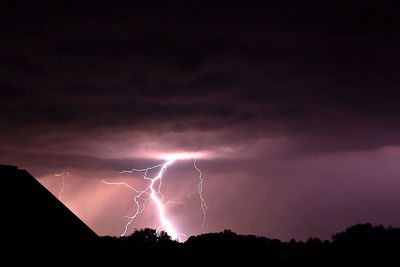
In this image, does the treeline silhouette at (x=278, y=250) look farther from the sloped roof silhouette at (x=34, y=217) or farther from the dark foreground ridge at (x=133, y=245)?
the sloped roof silhouette at (x=34, y=217)

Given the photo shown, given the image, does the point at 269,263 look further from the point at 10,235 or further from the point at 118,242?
the point at 10,235

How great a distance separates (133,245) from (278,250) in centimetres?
689

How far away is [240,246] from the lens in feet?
73.4

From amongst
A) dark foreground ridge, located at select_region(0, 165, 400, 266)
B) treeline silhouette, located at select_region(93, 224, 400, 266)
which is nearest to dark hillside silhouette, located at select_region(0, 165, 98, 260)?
dark foreground ridge, located at select_region(0, 165, 400, 266)

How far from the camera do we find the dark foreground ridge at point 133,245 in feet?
45.7

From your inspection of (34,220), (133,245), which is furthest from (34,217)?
(133,245)

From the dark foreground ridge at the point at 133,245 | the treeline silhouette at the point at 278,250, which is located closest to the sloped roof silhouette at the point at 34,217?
the dark foreground ridge at the point at 133,245

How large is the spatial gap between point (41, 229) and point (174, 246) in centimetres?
927

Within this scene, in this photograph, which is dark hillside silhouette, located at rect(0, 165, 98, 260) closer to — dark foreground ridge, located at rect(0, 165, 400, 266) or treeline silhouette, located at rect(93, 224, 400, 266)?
dark foreground ridge, located at rect(0, 165, 400, 266)

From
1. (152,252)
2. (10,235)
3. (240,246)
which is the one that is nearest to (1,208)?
(10,235)

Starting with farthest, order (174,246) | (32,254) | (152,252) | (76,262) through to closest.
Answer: (174,246) → (152,252) → (76,262) → (32,254)

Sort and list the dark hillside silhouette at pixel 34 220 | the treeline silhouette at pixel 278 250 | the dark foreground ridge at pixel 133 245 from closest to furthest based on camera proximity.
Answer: the dark hillside silhouette at pixel 34 220
the dark foreground ridge at pixel 133 245
the treeline silhouette at pixel 278 250

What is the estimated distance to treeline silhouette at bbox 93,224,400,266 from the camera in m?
17.2

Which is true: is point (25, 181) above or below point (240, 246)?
above
